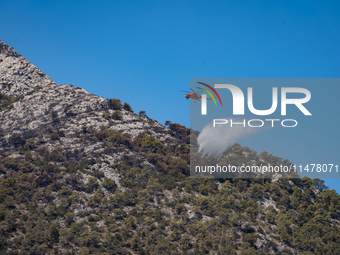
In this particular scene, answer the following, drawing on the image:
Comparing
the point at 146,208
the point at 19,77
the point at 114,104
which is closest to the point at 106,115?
the point at 114,104

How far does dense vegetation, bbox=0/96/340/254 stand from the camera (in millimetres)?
47000

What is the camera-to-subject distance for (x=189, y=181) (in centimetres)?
6538

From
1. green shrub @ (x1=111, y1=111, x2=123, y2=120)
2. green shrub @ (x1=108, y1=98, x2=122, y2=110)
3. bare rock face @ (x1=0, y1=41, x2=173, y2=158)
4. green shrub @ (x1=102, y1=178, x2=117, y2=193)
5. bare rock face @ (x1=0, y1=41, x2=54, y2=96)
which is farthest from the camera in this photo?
bare rock face @ (x1=0, y1=41, x2=54, y2=96)

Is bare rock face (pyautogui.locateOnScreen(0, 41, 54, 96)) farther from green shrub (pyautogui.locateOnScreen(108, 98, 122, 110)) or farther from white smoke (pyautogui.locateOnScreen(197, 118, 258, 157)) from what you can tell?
white smoke (pyautogui.locateOnScreen(197, 118, 258, 157))

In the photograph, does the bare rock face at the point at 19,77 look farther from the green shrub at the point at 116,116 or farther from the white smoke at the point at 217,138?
the white smoke at the point at 217,138

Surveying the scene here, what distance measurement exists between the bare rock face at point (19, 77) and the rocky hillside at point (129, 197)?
1185 centimetres

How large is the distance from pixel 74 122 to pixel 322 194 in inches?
2105

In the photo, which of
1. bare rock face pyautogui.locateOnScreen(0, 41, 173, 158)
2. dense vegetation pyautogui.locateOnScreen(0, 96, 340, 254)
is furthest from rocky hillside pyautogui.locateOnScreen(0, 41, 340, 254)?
bare rock face pyautogui.locateOnScreen(0, 41, 173, 158)

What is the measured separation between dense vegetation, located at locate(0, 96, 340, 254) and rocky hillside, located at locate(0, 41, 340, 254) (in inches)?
6.4

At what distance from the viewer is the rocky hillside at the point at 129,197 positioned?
47531mm

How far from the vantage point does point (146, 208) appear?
55375mm

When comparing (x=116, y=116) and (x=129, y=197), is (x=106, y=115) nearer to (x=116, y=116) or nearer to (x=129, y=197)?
(x=116, y=116)

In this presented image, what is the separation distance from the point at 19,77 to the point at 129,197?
6118 cm

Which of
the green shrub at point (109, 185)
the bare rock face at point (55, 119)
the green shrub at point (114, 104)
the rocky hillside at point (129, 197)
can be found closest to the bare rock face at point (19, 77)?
the bare rock face at point (55, 119)
